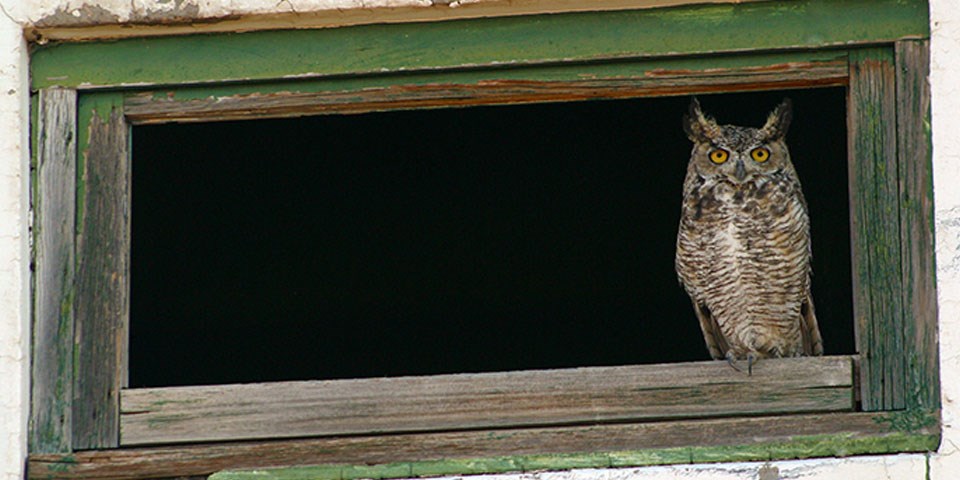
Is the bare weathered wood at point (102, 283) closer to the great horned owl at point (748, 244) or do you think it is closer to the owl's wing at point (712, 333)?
the great horned owl at point (748, 244)

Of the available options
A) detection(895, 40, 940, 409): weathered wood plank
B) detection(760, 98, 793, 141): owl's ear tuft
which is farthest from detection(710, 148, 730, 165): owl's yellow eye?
detection(895, 40, 940, 409): weathered wood plank

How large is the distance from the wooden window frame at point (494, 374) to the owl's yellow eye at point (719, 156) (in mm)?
1187

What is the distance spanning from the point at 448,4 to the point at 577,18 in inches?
12.0

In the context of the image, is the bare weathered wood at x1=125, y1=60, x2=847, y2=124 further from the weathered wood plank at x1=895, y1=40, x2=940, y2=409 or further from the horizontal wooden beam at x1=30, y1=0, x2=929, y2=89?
the weathered wood plank at x1=895, y1=40, x2=940, y2=409

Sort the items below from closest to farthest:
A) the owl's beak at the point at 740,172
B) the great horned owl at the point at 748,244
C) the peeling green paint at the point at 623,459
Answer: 1. the peeling green paint at the point at 623,459
2. the great horned owl at the point at 748,244
3. the owl's beak at the point at 740,172

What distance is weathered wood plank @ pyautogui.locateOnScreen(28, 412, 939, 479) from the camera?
3968mm

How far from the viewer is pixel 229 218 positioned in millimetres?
6945

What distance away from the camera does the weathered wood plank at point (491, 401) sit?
161 inches

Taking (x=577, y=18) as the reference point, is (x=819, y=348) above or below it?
below

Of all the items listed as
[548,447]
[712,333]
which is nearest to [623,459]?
[548,447]

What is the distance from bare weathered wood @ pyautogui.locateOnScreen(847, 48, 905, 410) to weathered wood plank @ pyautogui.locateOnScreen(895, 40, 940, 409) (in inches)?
0.7

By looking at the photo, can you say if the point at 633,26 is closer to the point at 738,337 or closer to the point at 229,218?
the point at 738,337

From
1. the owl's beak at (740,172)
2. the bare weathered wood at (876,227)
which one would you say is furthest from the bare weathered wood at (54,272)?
the owl's beak at (740,172)

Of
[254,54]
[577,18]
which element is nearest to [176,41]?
[254,54]
